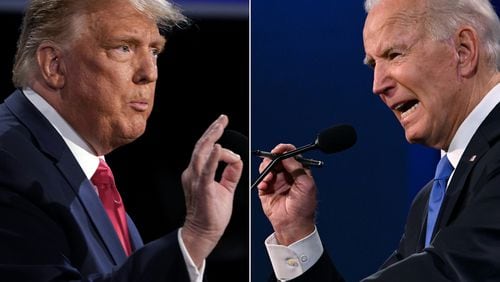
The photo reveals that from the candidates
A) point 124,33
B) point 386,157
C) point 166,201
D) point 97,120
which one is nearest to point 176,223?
point 166,201

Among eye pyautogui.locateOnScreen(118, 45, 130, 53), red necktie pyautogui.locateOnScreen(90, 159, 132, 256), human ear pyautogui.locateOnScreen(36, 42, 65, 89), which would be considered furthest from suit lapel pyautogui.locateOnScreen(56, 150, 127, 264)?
eye pyautogui.locateOnScreen(118, 45, 130, 53)

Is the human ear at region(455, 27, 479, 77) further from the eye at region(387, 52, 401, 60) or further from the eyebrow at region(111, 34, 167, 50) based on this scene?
the eyebrow at region(111, 34, 167, 50)

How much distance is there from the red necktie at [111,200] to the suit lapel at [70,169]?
0.11m

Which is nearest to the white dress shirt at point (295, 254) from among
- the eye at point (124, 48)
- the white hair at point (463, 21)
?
the white hair at point (463, 21)

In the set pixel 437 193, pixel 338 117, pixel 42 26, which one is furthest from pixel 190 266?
pixel 338 117

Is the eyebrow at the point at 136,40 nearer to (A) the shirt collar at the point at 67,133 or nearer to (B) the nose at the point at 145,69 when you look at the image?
(B) the nose at the point at 145,69

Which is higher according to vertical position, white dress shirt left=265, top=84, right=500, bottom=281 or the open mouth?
the open mouth

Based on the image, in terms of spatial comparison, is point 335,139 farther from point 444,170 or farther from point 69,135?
point 69,135

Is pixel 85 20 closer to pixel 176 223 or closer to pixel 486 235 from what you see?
pixel 176 223

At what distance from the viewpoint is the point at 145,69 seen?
2090 millimetres

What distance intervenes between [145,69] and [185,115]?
21 centimetres

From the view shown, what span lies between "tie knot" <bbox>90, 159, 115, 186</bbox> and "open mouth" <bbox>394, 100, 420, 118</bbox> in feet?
2.72

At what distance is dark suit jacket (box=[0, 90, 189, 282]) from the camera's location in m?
1.63

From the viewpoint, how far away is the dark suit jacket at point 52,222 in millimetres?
1628
